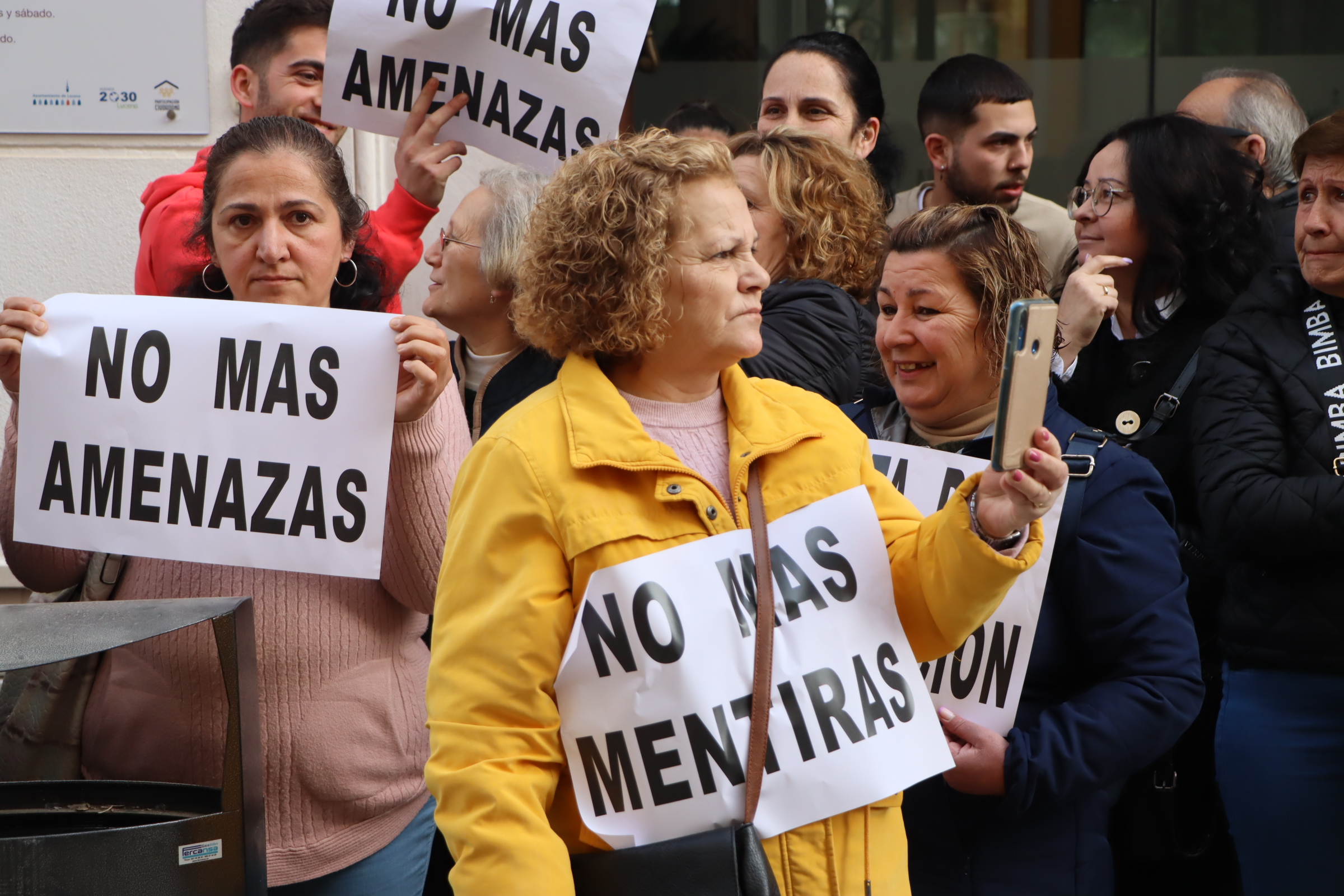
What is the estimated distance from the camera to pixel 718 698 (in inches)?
70.9

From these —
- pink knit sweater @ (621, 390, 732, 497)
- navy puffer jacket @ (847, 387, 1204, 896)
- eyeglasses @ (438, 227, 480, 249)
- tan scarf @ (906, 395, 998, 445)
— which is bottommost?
navy puffer jacket @ (847, 387, 1204, 896)

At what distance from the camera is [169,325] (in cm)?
237

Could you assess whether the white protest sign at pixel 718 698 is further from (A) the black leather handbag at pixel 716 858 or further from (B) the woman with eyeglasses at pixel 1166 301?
(B) the woman with eyeglasses at pixel 1166 301

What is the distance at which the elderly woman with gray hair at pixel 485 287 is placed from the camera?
10.4ft

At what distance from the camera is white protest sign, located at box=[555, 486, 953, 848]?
179 centimetres

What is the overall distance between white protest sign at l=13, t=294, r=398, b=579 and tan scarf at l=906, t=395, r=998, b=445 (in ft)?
3.45

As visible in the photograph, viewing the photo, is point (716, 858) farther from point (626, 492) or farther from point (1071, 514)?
point (1071, 514)

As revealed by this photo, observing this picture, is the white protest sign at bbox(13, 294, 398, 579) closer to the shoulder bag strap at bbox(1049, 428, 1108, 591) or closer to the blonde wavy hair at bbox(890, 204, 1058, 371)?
the blonde wavy hair at bbox(890, 204, 1058, 371)

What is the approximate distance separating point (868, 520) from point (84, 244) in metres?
3.64

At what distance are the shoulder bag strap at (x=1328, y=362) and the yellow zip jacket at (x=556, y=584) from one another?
1271mm

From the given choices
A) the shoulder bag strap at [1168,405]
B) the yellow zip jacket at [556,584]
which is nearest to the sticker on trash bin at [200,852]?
the yellow zip jacket at [556,584]

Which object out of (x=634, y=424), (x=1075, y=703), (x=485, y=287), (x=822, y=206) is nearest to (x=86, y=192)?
(x=485, y=287)

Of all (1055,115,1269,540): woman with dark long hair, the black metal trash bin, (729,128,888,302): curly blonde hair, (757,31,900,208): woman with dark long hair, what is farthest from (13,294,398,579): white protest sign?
(757,31,900,208): woman with dark long hair

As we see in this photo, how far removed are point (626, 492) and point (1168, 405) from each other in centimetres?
176
